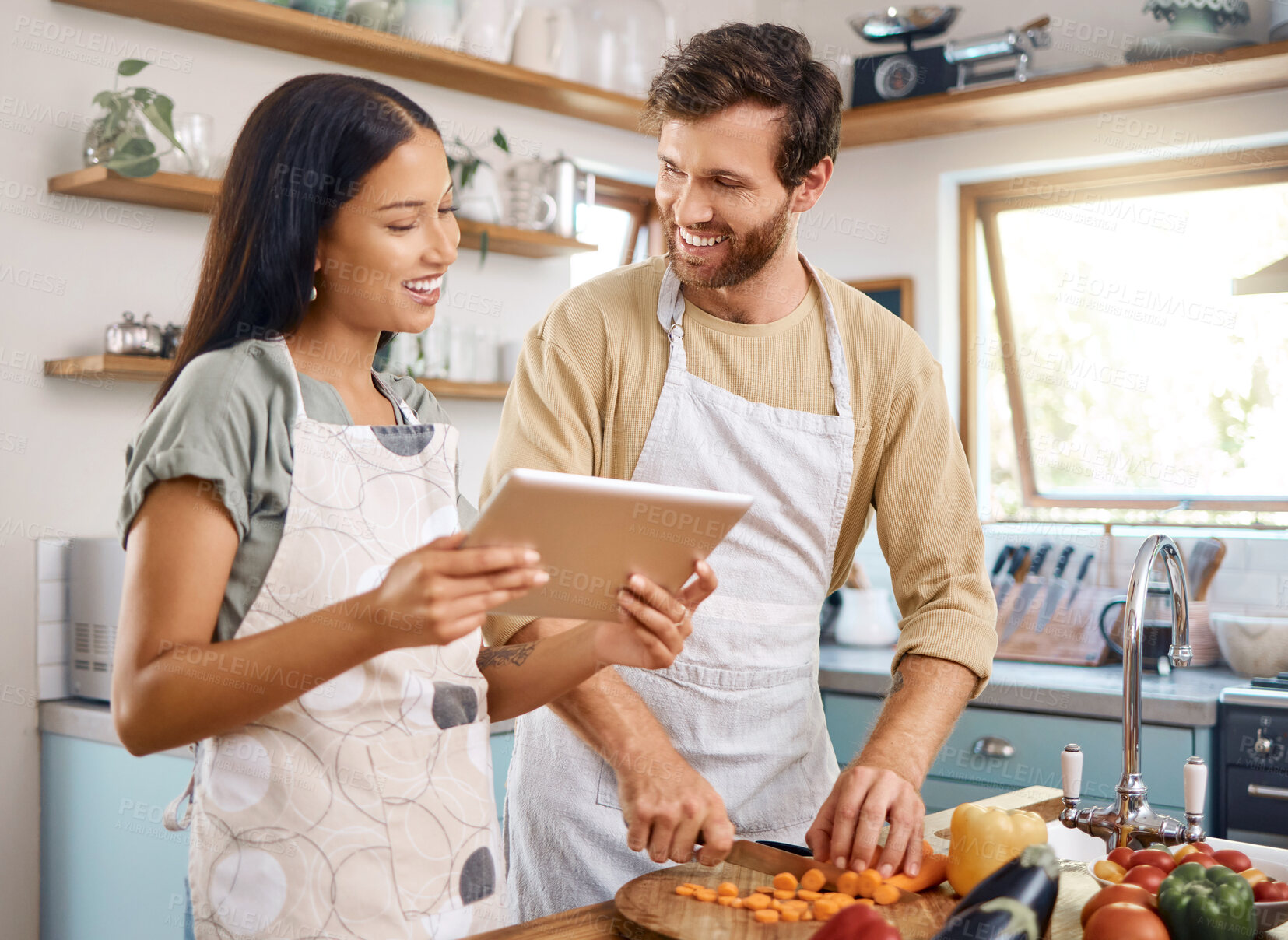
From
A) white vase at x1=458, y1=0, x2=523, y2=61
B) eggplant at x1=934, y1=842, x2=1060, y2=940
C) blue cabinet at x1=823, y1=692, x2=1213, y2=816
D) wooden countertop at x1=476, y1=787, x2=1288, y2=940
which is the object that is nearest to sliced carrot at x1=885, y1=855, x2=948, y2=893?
wooden countertop at x1=476, y1=787, x2=1288, y2=940

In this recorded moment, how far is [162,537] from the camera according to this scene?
38.4 inches

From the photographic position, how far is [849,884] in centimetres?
121

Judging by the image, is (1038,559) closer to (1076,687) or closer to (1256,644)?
(1256,644)

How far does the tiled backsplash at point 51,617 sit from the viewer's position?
249 centimetres

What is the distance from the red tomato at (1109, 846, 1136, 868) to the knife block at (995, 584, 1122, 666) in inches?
75.9

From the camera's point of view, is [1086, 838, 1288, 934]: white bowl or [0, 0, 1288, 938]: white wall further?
[0, 0, 1288, 938]: white wall

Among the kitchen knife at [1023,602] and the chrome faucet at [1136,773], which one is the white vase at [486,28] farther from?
the chrome faucet at [1136,773]

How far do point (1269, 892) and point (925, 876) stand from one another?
316mm

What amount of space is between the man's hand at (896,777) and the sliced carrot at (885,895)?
4cm

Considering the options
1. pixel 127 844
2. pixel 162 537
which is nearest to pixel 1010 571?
pixel 127 844

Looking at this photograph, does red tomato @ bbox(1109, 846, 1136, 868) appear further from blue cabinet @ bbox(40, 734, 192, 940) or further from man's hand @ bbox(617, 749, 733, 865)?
blue cabinet @ bbox(40, 734, 192, 940)

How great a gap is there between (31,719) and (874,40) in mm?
2797

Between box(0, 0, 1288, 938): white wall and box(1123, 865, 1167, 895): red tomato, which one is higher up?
box(0, 0, 1288, 938): white wall

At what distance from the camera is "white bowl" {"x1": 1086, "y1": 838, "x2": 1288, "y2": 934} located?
1.09 metres
